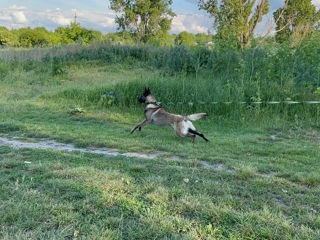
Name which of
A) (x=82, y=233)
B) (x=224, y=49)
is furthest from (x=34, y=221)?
(x=224, y=49)

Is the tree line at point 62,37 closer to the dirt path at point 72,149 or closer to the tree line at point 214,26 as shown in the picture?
the tree line at point 214,26

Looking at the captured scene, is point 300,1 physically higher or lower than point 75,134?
higher

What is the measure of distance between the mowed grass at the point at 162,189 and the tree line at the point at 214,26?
7.30 meters

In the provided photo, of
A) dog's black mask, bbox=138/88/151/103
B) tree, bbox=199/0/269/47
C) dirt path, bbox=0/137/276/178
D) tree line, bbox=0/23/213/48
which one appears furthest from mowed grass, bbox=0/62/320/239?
tree line, bbox=0/23/213/48

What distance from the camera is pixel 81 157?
4328mm

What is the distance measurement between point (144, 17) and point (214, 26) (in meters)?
14.6

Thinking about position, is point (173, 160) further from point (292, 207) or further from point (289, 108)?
point (289, 108)

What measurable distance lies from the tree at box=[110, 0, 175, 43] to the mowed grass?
74.1 ft

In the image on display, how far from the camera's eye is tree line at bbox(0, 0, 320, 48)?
42.7 ft

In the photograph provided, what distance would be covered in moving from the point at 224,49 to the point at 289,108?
4.27m

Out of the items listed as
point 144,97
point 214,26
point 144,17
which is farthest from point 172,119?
point 144,17

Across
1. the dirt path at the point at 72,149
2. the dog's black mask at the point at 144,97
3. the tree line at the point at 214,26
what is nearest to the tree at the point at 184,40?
the tree line at the point at 214,26

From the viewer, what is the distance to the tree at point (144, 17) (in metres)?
26.3

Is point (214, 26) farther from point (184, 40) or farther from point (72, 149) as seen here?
point (184, 40)
